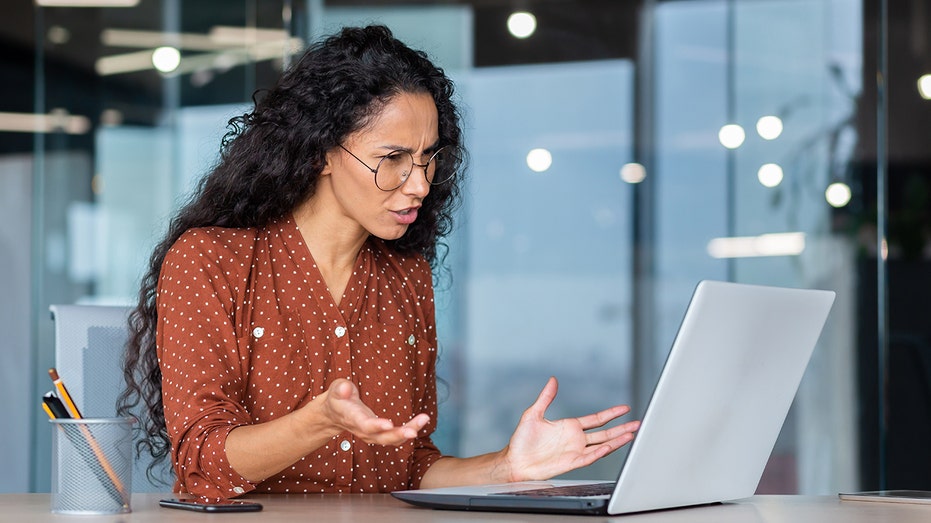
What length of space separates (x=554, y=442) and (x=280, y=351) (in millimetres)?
473

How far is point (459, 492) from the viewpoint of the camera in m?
1.32

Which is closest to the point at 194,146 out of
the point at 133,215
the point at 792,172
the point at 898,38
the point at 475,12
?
the point at 133,215

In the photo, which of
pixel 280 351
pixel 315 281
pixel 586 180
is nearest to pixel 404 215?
pixel 315 281

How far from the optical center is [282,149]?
5.99 ft

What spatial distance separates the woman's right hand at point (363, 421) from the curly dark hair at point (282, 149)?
24.8 inches

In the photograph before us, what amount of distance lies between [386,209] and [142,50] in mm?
2859

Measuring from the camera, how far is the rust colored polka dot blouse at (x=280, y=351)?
4.99 feet

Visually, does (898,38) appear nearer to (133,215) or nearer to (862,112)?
(862,112)

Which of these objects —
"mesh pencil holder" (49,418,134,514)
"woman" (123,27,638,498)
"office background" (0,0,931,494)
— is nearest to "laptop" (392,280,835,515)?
"woman" (123,27,638,498)

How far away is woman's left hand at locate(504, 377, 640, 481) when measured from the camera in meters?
1.46

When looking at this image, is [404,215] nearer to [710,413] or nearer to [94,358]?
[94,358]

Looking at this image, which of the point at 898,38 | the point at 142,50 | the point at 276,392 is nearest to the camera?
the point at 276,392

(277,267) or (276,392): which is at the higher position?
(277,267)

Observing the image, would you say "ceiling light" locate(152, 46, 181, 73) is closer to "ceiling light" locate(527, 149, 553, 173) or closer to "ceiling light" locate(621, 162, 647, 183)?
"ceiling light" locate(527, 149, 553, 173)
